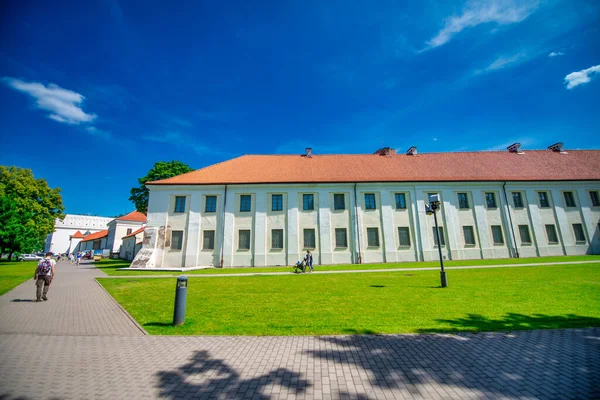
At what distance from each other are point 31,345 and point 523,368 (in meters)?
9.42

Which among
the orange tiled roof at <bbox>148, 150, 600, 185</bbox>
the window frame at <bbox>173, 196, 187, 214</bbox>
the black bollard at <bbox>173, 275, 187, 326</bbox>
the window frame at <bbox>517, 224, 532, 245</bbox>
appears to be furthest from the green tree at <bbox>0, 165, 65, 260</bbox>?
the window frame at <bbox>517, 224, 532, 245</bbox>

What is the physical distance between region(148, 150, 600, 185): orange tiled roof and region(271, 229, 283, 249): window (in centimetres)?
494

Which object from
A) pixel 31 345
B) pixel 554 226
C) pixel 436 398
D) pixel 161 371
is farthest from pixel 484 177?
pixel 31 345

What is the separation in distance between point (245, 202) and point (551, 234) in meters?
30.7

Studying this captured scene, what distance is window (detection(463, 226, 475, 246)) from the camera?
23.4m

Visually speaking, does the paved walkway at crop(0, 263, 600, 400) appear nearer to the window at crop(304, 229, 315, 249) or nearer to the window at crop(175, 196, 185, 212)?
the window at crop(304, 229, 315, 249)

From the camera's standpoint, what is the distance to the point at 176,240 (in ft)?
76.3

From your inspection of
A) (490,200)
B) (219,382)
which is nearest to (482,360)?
(219,382)

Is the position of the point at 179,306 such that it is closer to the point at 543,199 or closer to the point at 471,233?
the point at 471,233

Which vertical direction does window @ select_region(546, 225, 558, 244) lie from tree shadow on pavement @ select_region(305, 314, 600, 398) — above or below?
above

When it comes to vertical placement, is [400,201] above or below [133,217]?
below

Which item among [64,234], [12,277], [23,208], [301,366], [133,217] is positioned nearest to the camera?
[301,366]

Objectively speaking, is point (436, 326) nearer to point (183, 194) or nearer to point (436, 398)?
point (436, 398)

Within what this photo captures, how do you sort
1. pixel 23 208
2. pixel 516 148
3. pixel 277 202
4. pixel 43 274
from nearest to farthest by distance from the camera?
pixel 43 274 → pixel 277 202 → pixel 516 148 → pixel 23 208
